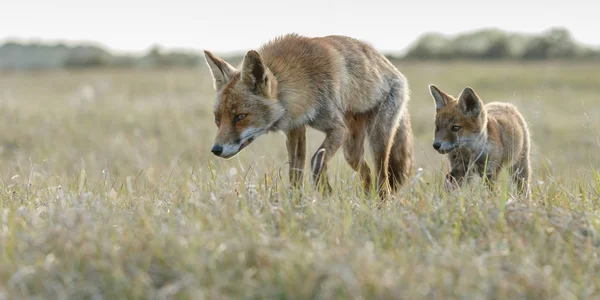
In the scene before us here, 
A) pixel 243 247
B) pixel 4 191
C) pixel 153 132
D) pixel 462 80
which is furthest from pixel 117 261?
pixel 462 80

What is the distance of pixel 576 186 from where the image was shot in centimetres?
496

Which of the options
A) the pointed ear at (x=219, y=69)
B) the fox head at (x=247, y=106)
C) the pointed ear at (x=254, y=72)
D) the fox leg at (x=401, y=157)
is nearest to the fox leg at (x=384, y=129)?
the fox leg at (x=401, y=157)

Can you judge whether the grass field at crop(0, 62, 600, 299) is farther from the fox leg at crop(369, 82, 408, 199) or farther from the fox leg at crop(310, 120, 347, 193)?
the fox leg at crop(369, 82, 408, 199)

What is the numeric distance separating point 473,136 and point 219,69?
239 centimetres

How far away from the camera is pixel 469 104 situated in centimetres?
619

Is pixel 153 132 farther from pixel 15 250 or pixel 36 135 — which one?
pixel 15 250

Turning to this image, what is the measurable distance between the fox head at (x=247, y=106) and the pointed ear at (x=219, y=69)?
107mm

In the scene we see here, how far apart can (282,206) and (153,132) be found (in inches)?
467

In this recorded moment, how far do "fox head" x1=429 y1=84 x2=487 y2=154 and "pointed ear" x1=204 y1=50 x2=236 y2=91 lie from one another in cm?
199

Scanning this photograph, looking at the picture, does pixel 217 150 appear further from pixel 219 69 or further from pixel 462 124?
pixel 462 124

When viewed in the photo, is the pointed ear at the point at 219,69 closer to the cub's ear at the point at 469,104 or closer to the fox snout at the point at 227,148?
the fox snout at the point at 227,148

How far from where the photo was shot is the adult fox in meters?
5.15

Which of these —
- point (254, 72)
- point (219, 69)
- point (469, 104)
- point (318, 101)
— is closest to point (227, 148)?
point (254, 72)

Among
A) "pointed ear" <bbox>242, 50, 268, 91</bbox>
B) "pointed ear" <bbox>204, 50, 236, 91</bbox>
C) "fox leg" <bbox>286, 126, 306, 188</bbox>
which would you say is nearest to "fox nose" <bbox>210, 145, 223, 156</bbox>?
"pointed ear" <bbox>242, 50, 268, 91</bbox>
